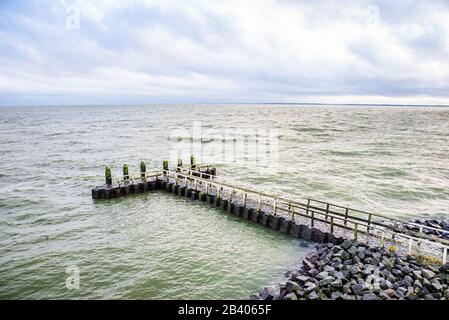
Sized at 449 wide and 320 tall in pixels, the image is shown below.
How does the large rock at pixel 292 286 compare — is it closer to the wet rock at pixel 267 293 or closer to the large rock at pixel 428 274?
the wet rock at pixel 267 293

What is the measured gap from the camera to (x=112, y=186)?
25781 mm

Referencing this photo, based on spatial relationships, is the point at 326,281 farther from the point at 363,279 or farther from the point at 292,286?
the point at 363,279

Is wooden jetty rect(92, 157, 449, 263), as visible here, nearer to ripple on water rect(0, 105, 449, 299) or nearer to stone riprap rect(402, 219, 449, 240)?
stone riprap rect(402, 219, 449, 240)

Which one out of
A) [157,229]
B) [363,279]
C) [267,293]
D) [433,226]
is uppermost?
[363,279]

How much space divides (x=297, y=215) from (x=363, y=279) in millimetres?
7480

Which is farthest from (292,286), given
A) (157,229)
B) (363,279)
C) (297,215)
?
(157,229)

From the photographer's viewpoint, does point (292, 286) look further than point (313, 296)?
Yes

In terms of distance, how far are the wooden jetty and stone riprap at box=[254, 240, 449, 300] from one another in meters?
1.10

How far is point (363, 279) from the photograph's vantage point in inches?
463

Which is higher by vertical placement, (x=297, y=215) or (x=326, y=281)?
(x=326, y=281)

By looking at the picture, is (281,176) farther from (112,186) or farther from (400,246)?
(400,246)
